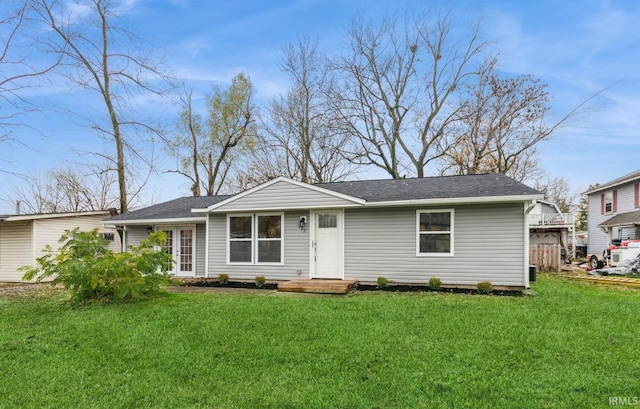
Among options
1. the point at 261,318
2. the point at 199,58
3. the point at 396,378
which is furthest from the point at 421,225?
the point at 199,58

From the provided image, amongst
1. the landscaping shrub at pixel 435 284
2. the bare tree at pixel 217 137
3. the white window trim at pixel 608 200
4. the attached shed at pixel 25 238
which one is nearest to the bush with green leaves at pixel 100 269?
the landscaping shrub at pixel 435 284

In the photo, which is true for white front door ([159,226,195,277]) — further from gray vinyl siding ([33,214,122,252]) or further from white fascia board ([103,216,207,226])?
gray vinyl siding ([33,214,122,252])

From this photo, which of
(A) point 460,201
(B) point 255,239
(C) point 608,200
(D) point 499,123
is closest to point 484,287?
(A) point 460,201

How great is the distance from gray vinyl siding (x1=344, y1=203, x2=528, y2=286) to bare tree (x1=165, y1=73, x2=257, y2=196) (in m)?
15.2

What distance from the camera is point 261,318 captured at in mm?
6570

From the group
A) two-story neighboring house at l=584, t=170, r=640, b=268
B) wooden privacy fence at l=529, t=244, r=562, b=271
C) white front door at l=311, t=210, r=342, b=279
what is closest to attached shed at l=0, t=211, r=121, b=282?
white front door at l=311, t=210, r=342, b=279

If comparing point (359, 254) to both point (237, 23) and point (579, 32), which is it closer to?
point (237, 23)

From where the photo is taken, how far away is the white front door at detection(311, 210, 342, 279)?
34.9 ft

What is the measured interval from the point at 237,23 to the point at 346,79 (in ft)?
44.5

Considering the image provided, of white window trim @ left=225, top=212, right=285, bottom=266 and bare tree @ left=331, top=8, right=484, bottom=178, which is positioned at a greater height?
bare tree @ left=331, top=8, right=484, bottom=178

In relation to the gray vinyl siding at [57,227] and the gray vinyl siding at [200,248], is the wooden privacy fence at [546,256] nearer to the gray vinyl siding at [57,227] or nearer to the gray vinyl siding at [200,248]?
the gray vinyl siding at [200,248]

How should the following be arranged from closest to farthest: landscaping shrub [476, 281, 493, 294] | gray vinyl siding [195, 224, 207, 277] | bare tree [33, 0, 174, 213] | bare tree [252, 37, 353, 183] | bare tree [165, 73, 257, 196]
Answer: bare tree [33, 0, 174, 213], landscaping shrub [476, 281, 493, 294], gray vinyl siding [195, 224, 207, 277], bare tree [252, 37, 353, 183], bare tree [165, 73, 257, 196]

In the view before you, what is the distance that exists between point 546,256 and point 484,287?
8177 millimetres

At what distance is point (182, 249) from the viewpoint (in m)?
12.9
